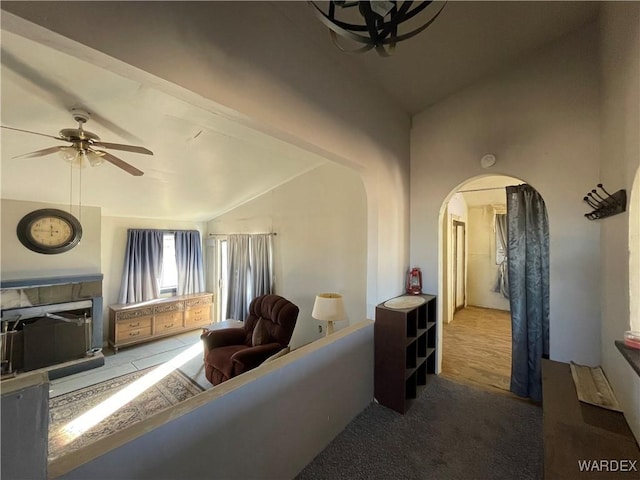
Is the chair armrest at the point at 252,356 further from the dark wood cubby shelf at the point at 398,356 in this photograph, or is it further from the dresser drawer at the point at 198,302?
the dresser drawer at the point at 198,302

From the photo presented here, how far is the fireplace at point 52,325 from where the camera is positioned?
3232 mm

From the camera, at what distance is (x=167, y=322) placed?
4738 mm

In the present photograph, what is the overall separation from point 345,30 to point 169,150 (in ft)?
7.79

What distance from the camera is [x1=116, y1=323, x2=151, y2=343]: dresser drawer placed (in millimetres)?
4191

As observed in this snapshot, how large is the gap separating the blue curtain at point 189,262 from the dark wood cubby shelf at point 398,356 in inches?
174

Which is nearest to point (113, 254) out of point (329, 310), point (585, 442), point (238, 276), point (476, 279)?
point (238, 276)

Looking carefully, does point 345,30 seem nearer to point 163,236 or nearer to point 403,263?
point 403,263

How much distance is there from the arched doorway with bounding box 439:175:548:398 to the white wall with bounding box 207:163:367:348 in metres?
1.39

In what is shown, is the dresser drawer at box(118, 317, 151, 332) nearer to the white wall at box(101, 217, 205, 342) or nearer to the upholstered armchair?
the white wall at box(101, 217, 205, 342)

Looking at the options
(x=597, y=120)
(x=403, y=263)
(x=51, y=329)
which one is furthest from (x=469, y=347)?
(x=51, y=329)

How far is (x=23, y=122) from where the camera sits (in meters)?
1.95

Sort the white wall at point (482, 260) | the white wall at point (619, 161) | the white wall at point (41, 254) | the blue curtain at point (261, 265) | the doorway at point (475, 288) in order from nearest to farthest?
the white wall at point (619, 161)
the white wall at point (41, 254)
the doorway at point (475, 288)
the blue curtain at point (261, 265)
the white wall at point (482, 260)

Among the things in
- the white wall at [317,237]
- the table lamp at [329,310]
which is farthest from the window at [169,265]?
the table lamp at [329,310]

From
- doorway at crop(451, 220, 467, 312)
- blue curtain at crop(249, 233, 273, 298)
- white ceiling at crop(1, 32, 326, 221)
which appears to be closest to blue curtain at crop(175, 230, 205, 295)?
white ceiling at crop(1, 32, 326, 221)
